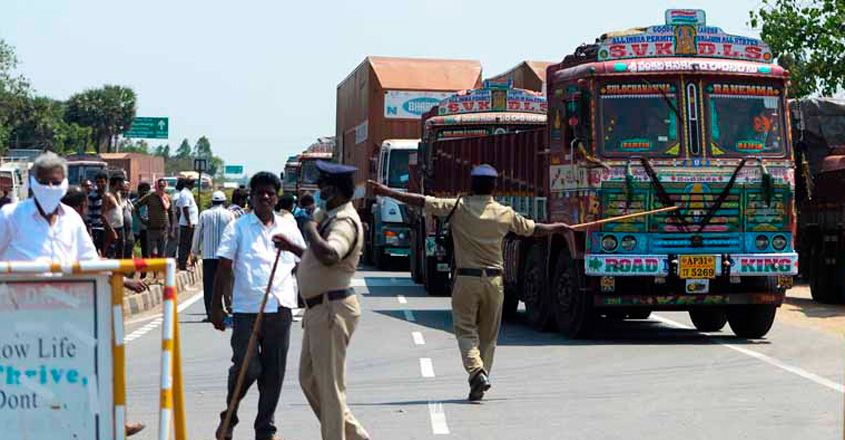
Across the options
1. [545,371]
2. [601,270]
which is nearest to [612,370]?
[545,371]

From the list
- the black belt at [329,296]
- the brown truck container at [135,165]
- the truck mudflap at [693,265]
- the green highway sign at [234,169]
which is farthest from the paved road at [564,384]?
the green highway sign at [234,169]

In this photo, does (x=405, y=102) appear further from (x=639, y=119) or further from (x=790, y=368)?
(x=790, y=368)

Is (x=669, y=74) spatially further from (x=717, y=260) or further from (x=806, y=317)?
(x=806, y=317)

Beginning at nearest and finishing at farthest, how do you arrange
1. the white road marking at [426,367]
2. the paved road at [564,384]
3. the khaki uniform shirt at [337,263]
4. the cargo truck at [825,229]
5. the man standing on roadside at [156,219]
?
the khaki uniform shirt at [337,263] → the paved road at [564,384] → the white road marking at [426,367] → the cargo truck at [825,229] → the man standing on roadside at [156,219]

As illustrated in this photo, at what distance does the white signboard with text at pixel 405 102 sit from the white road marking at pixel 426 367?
60.9 feet

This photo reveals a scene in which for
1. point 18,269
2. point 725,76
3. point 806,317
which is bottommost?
point 806,317

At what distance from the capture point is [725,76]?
16.3 metres

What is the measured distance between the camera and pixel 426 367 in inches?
566

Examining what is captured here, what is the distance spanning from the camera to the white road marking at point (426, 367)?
13.8 metres

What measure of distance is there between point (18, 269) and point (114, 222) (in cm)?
1650

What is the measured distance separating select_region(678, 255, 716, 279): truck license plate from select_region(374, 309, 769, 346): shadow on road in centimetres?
100

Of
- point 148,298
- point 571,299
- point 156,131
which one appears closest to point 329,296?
point 571,299

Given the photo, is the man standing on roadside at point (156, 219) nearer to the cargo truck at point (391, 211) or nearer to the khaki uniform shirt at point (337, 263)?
the cargo truck at point (391, 211)

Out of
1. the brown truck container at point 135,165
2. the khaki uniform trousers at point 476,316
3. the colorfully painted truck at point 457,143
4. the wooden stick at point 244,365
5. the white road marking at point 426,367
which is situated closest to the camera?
the wooden stick at point 244,365
